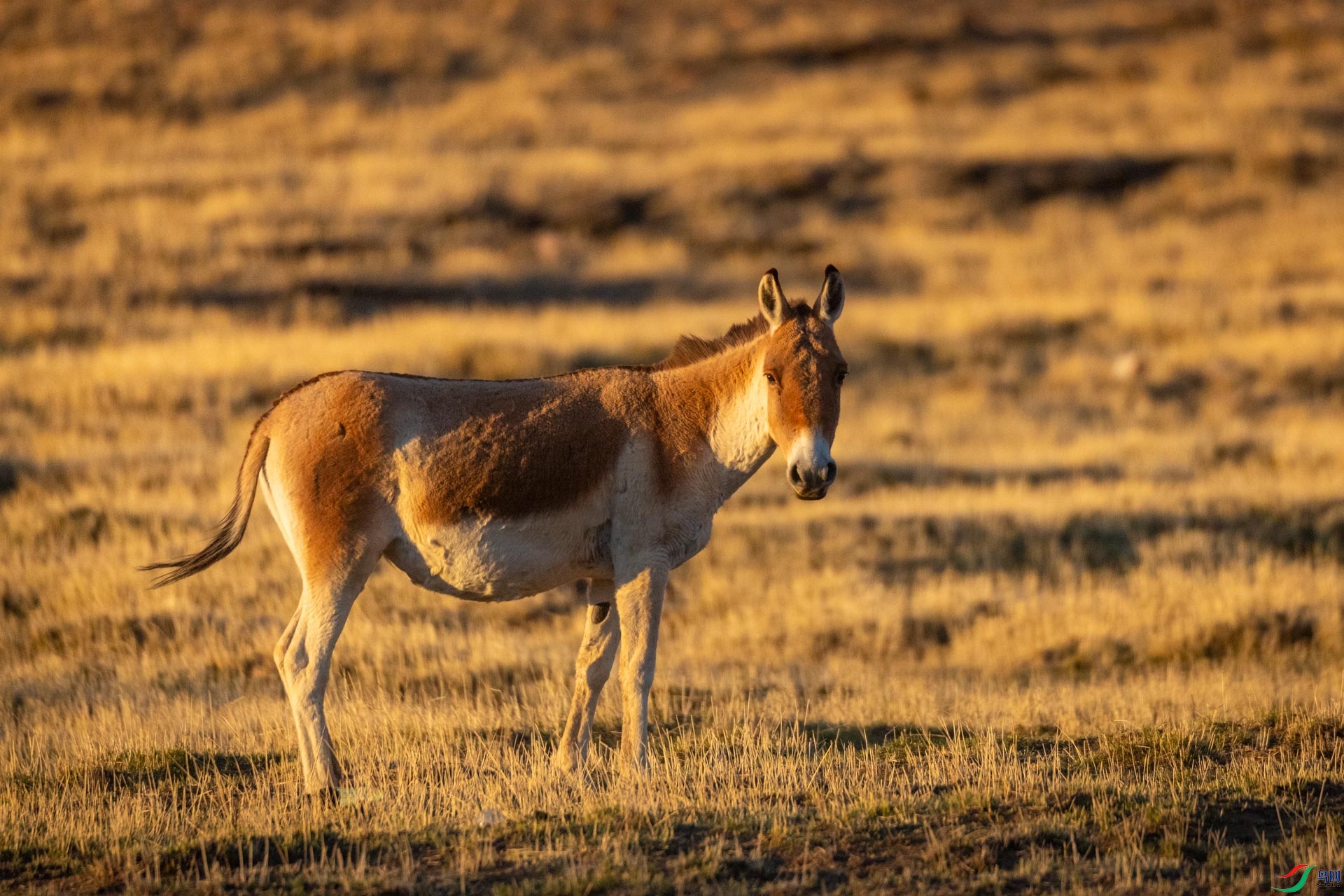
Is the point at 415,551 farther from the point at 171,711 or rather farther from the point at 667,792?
the point at 171,711

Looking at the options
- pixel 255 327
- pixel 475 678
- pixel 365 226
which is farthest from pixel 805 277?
pixel 475 678

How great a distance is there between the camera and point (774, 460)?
2578cm

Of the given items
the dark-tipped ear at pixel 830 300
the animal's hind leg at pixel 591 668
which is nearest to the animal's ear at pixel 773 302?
the dark-tipped ear at pixel 830 300

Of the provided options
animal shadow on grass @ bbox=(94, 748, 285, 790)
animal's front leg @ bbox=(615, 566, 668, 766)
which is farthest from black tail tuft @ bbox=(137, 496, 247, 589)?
animal's front leg @ bbox=(615, 566, 668, 766)

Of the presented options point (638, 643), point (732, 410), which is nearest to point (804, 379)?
point (732, 410)

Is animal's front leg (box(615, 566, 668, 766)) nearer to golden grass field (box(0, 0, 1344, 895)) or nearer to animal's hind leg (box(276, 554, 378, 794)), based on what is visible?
golden grass field (box(0, 0, 1344, 895))

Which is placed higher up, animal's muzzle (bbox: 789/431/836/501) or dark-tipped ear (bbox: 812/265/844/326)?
dark-tipped ear (bbox: 812/265/844/326)

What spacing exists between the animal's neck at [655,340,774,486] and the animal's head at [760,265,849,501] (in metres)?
0.15

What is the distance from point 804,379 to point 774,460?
17.0 m

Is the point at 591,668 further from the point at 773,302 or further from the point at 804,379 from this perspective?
the point at 773,302

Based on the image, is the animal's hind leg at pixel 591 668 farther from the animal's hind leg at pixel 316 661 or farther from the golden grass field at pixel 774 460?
the animal's hind leg at pixel 316 661

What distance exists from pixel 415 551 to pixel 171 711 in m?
3.93

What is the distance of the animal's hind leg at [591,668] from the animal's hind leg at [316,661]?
1.44 metres

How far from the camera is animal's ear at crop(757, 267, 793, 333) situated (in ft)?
29.7
